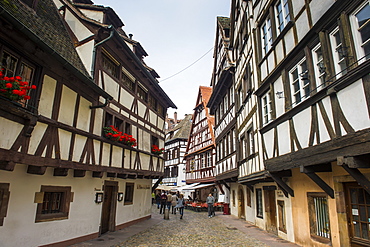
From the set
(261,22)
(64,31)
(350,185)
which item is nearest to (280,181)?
(350,185)

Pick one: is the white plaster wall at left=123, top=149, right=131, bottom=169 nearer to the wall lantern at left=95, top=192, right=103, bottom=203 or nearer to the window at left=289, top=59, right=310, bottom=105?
the wall lantern at left=95, top=192, right=103, bottom=203

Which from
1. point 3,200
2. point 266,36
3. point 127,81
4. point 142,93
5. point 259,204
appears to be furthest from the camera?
point 142,93

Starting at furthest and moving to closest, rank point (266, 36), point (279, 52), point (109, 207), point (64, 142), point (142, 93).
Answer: point (142, 93) < point (109, 207) < point (266, 36) < point (279, 52) < point (64, 142)

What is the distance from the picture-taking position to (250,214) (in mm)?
14141

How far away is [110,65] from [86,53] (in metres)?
1.67

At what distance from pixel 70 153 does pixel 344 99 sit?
22.3ft

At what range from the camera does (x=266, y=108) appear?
955 centimetres

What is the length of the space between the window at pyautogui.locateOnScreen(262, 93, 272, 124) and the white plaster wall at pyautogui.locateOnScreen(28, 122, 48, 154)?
6877 mm

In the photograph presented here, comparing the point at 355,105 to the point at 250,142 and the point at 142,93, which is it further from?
the point at 142,93

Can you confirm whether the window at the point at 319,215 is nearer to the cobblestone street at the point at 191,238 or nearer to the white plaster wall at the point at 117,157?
the cobblestone street at the point at 191,238

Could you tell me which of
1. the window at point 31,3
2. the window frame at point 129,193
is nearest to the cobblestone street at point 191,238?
the window frame at point 129,193

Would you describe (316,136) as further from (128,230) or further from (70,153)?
(128,230)

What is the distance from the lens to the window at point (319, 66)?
5930 millimetres

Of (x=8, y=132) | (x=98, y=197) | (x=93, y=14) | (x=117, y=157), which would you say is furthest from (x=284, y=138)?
(x=93, y=14)
